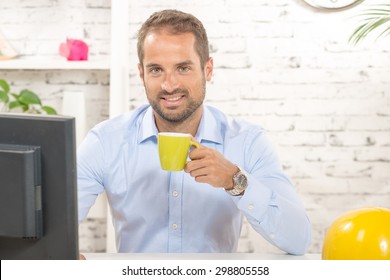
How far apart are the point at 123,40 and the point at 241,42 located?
0.58 m

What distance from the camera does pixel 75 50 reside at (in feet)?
10.4

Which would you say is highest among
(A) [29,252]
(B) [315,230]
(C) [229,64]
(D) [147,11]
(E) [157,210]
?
(D) [147,11]

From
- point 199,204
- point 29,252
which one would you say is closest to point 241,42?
point 199,204

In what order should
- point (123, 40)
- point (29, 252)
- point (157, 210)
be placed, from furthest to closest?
point (123, 40) < point (157, 210) < point (29, 252)

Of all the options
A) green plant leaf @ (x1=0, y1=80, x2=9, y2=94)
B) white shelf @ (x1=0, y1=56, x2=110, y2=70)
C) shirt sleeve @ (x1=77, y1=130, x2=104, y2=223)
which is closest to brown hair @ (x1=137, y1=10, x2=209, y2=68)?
shirt sleeve @ (x1=77, y1=130, x2=104, y2=223)

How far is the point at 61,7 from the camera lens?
3338mm

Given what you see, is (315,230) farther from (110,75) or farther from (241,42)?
(110,75)

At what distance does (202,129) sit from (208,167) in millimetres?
431

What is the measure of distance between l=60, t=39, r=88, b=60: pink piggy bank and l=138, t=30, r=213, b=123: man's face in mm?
1252

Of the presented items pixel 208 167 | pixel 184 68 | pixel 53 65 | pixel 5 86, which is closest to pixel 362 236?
pixel 208 167

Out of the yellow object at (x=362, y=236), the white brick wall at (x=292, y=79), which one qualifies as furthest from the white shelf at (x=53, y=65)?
the yellow object at (x=362, y=236)

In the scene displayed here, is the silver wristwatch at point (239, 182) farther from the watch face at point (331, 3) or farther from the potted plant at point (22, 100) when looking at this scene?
the watch face at point (331, 3)

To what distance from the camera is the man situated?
73.5 inches

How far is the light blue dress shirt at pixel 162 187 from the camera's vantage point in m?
1.86
